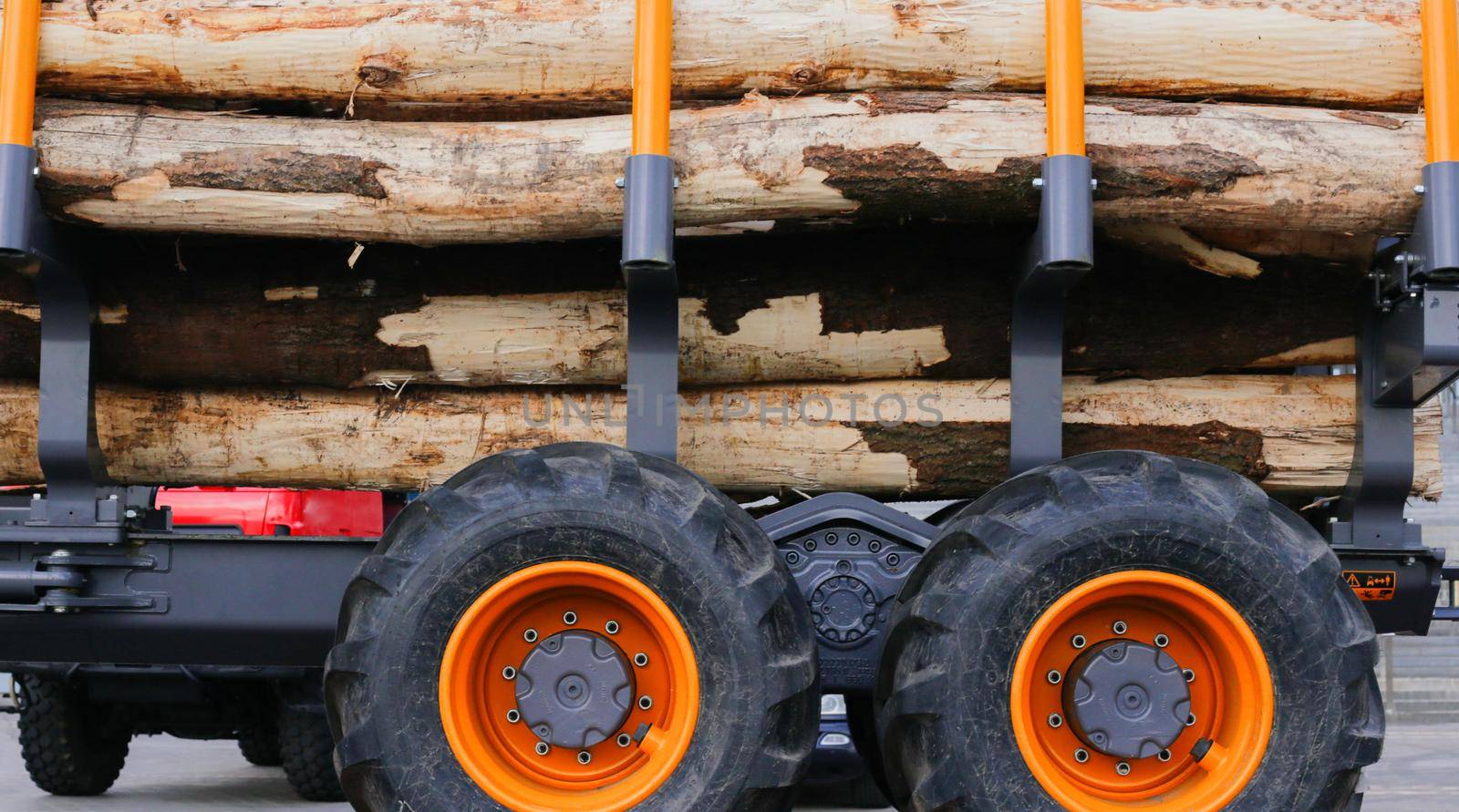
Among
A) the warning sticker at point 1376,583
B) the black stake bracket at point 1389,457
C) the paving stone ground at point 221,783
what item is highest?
the black stake bracket at point 1389,457

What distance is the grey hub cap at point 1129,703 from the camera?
10.5 ft

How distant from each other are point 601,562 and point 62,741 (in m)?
5.88

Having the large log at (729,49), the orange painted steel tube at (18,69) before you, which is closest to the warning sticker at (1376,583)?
the large log at (729,49)

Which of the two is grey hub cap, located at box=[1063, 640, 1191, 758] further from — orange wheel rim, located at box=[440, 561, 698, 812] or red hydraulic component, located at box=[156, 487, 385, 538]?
red hydraulic component, located at box=[156, 487, 385, 538]

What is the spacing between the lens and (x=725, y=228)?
142 inches

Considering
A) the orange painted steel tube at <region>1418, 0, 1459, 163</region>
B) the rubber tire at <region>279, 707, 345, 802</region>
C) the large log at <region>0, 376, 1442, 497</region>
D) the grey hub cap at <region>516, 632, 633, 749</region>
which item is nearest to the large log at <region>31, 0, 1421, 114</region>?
the orange painted steel tube at <region>1418, 0, 1459, 163</region>

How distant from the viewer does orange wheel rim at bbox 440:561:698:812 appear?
316 cm

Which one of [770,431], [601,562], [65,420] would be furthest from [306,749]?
[601,562]

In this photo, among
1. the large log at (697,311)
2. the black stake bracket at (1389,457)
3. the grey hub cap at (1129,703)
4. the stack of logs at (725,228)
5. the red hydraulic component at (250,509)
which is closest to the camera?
the grey hub cap at (1129,703)

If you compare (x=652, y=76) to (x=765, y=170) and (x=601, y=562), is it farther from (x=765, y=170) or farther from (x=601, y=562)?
(x=601, y=562)

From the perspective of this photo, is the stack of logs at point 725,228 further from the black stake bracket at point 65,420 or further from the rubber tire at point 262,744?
the rubber tire at point 262,744

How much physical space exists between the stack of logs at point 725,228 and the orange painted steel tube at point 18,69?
89mm

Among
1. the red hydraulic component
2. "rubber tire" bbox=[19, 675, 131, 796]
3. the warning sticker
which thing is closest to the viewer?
the warning sticker

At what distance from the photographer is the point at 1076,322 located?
13.0 ft
